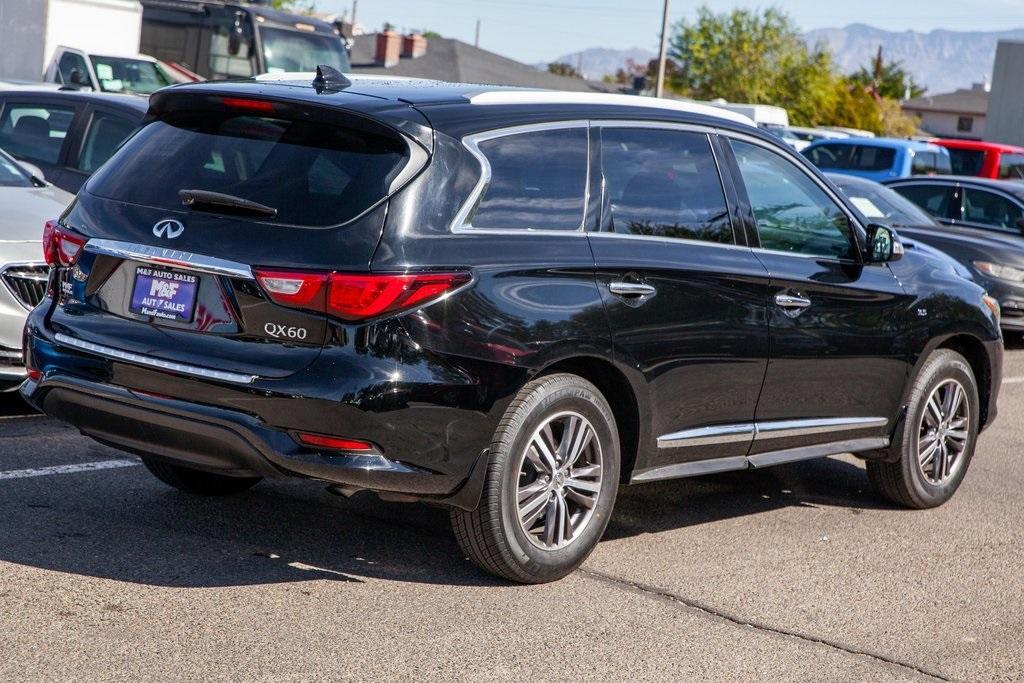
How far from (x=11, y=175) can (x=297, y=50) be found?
1685cm

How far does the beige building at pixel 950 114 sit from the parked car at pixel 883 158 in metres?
88.6

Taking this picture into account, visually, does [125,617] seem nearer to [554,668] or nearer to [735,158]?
[554,668]

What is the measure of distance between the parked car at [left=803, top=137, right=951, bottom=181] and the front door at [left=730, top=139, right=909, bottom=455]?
1704 centimetres

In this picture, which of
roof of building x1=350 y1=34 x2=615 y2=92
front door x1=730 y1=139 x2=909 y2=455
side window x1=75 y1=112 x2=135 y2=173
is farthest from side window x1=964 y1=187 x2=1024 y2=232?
roof of building x1=350 y1=34 x2=615 y2=92

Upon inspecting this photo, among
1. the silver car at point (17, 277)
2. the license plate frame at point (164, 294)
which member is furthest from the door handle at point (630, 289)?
the silver car at point (17, 277)

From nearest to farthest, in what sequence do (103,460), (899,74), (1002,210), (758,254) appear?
(758,254) < (103,460) < (1002,210) < (899,74)

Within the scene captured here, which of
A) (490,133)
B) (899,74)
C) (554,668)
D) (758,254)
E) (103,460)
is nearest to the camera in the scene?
(554,668)

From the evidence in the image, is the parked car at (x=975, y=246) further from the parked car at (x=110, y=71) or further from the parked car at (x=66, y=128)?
the parked car at (x=110, y=71)

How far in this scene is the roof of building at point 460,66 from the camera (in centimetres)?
5556

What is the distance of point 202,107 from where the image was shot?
517 centimetres

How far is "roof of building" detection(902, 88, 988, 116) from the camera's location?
11069 cm

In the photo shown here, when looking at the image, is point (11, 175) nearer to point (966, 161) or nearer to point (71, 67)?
point (71, 67)

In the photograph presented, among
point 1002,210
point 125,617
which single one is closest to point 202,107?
point 125,617

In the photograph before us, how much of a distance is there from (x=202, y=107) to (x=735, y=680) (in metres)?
2.71
